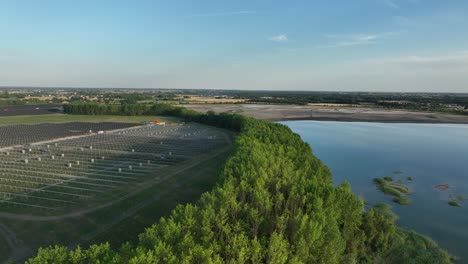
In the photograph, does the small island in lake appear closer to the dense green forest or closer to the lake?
the lake

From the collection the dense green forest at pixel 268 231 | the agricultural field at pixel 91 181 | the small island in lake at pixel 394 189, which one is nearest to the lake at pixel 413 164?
the small island in lake at pixel 394 189

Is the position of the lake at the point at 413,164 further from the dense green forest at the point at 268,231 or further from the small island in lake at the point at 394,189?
the dense green forest at the point at 268,231

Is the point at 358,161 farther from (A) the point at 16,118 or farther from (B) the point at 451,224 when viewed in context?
(A) the point at 16,118

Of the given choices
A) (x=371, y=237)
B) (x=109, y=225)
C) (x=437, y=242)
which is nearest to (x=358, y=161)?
(x=437, y=242)

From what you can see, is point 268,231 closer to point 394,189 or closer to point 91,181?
point 91,181

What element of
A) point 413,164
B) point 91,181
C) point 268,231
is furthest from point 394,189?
point 91,181

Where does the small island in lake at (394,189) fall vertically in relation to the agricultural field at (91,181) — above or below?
below
